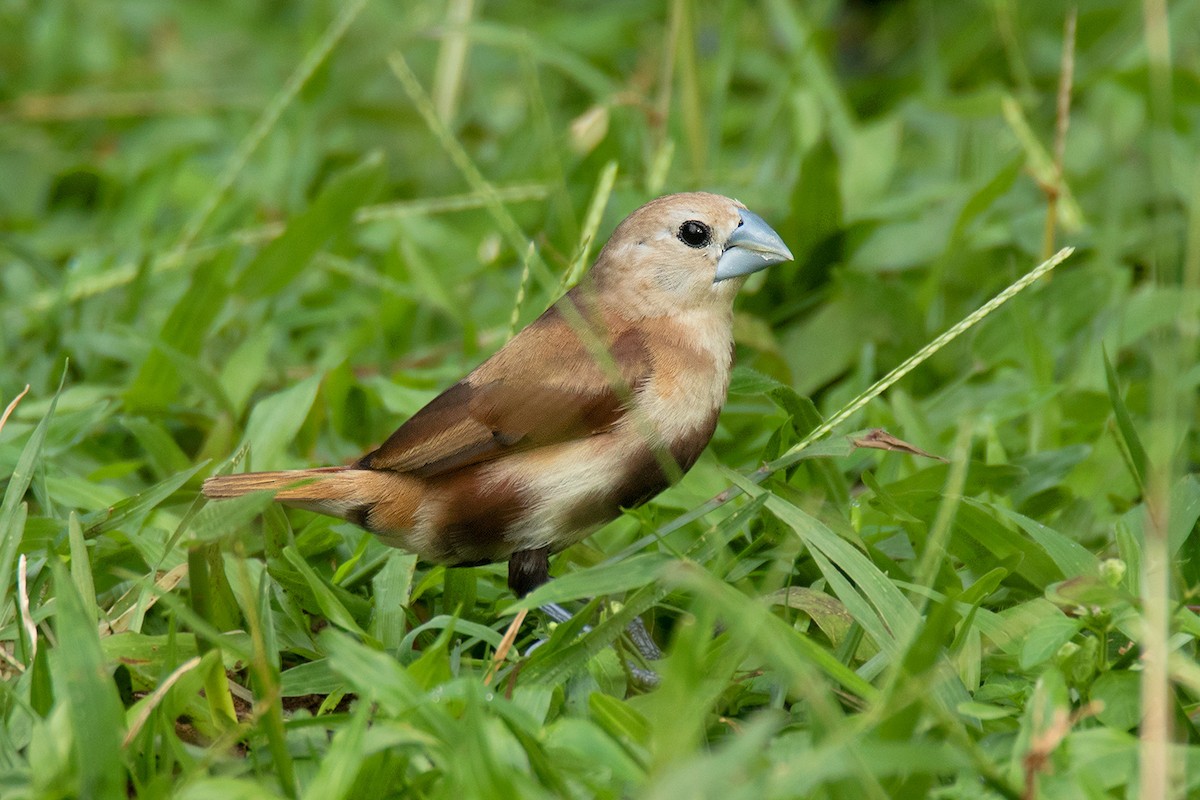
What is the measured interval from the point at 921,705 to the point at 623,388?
88 centimetres

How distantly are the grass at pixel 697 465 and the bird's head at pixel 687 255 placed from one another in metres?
0.12

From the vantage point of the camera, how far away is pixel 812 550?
2391mm

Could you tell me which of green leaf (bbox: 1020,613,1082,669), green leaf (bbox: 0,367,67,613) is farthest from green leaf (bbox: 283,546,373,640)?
green leaf (bbox: 1020,613,1082,669)

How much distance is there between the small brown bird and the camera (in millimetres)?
2611

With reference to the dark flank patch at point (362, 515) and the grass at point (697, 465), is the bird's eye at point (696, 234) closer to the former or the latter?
the grass at point (697, 465)

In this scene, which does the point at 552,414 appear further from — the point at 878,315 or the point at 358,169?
the point at 358,169

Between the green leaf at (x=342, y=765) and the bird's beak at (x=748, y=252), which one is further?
the bird's beak at (x=748, y=252)

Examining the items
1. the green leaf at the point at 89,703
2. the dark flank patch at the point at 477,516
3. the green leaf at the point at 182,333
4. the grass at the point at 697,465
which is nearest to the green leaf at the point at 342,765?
the grass at the point at 697,465

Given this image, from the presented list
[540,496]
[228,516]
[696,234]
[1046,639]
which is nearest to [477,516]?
[540,496]

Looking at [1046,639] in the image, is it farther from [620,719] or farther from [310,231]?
[310,231]

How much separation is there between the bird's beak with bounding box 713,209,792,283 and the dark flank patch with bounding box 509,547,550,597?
2.30ft

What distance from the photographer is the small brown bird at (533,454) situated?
261 centimetres

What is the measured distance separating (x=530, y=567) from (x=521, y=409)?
→ 0.30 m

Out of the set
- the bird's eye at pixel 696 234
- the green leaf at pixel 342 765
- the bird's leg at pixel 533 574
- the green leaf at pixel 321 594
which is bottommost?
the bird's leg at pixel 533 574
